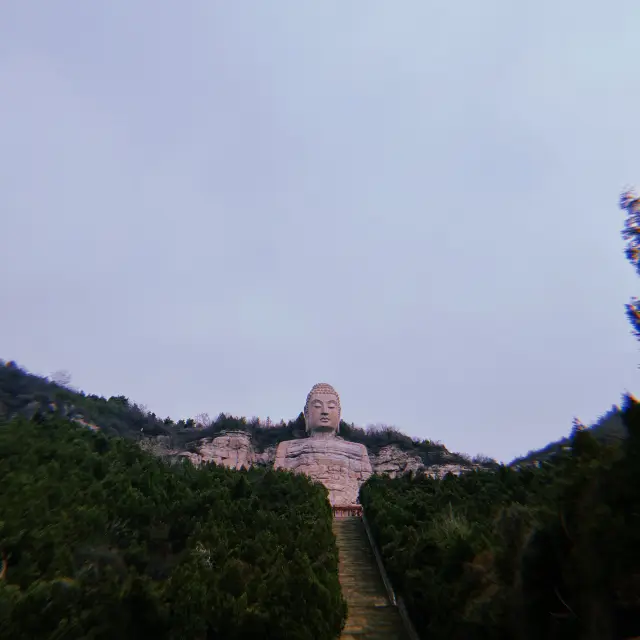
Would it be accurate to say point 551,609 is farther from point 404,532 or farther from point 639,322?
point 404,532

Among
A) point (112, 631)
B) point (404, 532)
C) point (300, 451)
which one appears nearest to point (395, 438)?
point (300, 451)

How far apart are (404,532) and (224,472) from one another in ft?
15.3

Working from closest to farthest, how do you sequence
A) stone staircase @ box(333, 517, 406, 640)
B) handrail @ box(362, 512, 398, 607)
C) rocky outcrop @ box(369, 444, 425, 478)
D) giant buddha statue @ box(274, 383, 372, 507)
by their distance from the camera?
stone staircase @ box(333, 517, 406, 640) → handrail @ box(362, 512, 398, 607) → giant buddha statue @ box(274, 383, 372, 507) → rocky outcrop @ box(369, 444, 425, 478)

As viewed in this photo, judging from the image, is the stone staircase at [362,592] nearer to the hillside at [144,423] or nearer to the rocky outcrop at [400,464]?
the hillside at [144,423]

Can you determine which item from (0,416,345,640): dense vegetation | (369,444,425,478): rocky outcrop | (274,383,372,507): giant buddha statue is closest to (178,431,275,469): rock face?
(274,383,372,507): giant buddha statue

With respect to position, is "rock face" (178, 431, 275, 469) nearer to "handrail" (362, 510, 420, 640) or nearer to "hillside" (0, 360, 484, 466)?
"hillside" (0, 360, 484, 466)

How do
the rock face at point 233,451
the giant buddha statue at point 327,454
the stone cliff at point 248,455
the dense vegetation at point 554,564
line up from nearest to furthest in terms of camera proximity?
the dense vegetation at point 554,564 → the giant buddha statue at point 327,454 → the stone cliff at point 248,455 → the rock face at point 233,451

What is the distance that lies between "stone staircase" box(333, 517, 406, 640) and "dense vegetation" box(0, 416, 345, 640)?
0.64 m

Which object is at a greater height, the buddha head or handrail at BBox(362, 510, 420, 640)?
the buddha head

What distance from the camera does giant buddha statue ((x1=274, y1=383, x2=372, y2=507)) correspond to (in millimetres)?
18031

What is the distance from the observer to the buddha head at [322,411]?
21188 millimetres

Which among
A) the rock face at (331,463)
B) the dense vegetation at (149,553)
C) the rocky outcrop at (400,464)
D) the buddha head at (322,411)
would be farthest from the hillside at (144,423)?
the dense vegetation at (149,553)

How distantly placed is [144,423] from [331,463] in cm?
740

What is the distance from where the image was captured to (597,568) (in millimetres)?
3326
